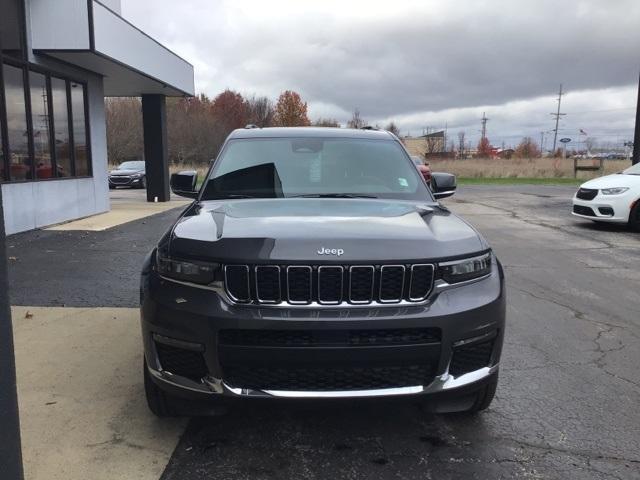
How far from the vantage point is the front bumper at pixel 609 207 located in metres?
10.8

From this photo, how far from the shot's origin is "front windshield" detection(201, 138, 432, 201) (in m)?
4.03

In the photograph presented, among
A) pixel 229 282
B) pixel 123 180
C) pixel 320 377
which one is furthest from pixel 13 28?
pixel 123 180

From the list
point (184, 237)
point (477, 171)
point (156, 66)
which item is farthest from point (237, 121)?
point (184, 237)

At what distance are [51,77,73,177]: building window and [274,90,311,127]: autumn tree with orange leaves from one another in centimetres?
6254

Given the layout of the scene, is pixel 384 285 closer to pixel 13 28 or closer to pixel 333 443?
pixel 333 443

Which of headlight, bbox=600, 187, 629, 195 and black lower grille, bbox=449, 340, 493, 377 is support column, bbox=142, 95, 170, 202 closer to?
headlight, bbox=600, 187, 629, 195

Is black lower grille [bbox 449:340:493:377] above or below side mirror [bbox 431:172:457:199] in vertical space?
below

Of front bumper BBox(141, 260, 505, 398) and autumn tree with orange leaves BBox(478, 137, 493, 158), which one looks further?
autumn tree with orange leaves BBox(478, 137, 493, 158)

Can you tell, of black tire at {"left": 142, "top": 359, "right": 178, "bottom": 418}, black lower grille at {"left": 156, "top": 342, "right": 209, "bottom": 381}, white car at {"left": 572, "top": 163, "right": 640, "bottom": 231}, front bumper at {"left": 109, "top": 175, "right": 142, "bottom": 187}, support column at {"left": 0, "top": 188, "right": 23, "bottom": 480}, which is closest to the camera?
support column at {"left": 0, "top": 188, "right": 23, "bottom": 480}

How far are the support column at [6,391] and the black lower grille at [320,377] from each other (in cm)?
88

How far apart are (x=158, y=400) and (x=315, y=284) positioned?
1165mm

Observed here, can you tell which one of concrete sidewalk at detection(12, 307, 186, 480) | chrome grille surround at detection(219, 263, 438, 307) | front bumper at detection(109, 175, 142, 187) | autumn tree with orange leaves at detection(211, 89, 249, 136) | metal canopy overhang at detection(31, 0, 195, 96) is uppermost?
autumn tree with orange leaves at detection(211, 89, 249, 136)

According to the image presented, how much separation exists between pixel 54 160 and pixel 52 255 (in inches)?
191

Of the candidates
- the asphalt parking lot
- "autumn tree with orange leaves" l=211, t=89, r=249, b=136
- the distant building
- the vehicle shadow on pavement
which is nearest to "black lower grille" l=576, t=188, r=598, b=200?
the asphalt parking lot
